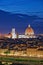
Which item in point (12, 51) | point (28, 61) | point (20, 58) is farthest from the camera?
point (12, 51)

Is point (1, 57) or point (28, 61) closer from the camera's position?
point (28, 61)

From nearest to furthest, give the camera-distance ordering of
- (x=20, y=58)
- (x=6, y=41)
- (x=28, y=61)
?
1. (x=28, y=61)
2. (x=20, y=58)
3. (x=6, y=41)

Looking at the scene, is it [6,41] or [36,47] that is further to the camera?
[6,41]


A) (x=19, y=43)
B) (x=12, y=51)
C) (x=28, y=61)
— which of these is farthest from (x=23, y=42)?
(x=28, y=61)

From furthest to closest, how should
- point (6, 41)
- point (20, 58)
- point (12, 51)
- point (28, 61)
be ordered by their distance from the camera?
point (6, 41), point (12, 51), point (20, 58), point (28, 61)

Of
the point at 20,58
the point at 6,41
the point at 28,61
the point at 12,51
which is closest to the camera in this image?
the point at 28,61

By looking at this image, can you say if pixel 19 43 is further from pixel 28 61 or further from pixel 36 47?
pixel 28 61

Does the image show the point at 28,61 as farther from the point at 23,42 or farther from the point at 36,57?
the point at 23,42

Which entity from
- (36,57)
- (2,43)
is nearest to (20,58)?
(36,57)
